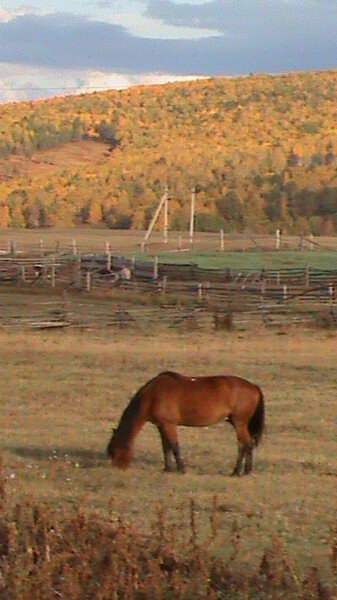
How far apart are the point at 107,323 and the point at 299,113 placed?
78.9 m

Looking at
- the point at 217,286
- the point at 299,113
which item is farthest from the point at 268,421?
the point at 299,113

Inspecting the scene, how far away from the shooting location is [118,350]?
23719 millimetres

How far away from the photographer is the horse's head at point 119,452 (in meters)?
10.5

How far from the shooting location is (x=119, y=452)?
10.5 m

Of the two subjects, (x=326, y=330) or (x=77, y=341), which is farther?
(x=326, y=330)

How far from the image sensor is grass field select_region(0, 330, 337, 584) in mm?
8805

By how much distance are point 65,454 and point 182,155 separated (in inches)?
3204

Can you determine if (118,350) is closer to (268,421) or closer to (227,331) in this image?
(227,331)

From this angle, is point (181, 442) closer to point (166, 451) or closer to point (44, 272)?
point (166, 451)

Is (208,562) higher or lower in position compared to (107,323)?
higher

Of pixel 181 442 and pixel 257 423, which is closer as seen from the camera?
pixel 257 423

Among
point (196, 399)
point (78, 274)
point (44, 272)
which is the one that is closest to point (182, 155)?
point (44, 272)

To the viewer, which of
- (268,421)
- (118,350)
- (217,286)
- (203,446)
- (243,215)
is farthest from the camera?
(243,215)

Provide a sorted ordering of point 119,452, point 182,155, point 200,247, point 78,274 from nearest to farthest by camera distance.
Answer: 1. point 119,452
2. point 78,274
3. point 200,247
4. point 182,155
